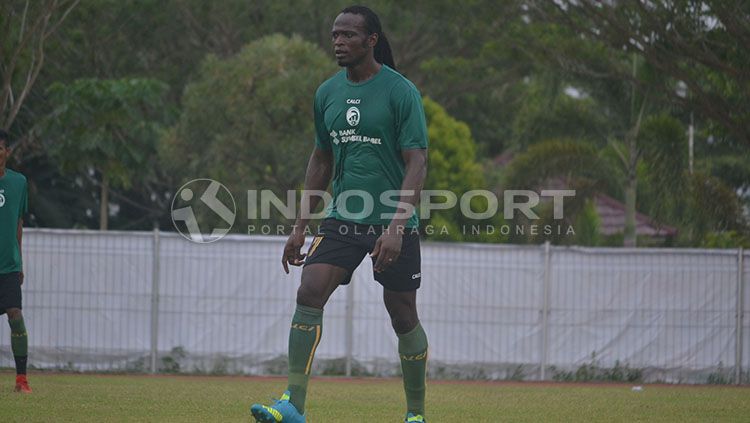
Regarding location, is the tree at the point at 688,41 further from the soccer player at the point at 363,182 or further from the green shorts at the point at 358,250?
the green shorts at the point at 358,250

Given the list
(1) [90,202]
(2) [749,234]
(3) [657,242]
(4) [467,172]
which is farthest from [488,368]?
(1) [90,202]

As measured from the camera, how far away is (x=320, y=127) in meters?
7.03

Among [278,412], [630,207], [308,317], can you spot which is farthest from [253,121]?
[278,412]

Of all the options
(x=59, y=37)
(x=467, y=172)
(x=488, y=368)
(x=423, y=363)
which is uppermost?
(x=59, y=37)

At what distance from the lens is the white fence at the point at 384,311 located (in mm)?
15109

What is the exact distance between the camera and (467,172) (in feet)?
105

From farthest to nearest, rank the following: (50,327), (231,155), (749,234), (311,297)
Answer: (231,155), (749,234), (50,327), (311,297)

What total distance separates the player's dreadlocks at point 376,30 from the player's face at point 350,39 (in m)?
0.03

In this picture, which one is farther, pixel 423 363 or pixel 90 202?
pixel 90 202

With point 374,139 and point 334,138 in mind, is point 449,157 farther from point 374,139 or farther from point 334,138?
point 374,139

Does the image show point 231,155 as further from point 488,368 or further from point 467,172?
point 488,368

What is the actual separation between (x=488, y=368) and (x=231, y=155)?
17.3 m

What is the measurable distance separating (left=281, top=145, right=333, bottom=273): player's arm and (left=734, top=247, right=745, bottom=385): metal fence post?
965cm

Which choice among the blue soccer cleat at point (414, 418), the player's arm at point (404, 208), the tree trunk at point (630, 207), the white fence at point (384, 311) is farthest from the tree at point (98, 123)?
the player's arm at point (404, 208)
